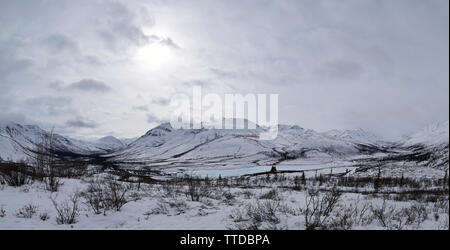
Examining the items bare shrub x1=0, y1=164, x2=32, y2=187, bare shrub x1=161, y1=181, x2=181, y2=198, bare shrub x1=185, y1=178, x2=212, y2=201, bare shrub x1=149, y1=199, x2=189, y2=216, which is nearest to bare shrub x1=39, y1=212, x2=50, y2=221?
bare shrub x1=149, y1=199, x2=189, y2=216

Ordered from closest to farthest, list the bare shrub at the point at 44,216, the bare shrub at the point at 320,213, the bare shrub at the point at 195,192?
the bare shrub at the point at 320,213
the bare shrub at the point at 44,216
the bare shrub at the point at 195,192

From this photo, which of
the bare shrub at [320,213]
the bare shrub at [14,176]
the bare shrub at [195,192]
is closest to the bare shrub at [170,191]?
the bare shrub at [195,192]

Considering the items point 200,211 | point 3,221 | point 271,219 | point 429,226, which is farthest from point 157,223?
point 429,226

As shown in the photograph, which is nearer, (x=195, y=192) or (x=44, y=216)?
(x=44, y=216)

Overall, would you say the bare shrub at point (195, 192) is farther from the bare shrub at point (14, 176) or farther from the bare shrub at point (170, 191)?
the bare shrub at point (14, 176)

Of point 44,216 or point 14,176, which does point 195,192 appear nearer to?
point 44,216

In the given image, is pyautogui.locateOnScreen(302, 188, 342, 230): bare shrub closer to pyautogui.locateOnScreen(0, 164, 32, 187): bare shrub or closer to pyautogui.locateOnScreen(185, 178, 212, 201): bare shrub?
pyautogui.locateOnScreen(185, 178, 212, 201): bare shrub

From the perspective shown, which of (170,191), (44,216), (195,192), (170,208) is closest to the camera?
(44,216)

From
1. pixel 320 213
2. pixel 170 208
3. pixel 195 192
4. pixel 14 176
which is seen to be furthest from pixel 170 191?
pixel 320 213

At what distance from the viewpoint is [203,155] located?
16638 cm

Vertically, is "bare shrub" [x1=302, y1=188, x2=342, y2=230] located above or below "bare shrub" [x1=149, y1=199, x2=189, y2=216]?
above

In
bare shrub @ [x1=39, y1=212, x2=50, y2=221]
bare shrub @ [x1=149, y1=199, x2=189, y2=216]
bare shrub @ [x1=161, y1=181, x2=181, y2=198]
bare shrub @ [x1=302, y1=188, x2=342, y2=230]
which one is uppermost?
bare shrub @ [x1=302, y1=188, x2=342, y2=230]
